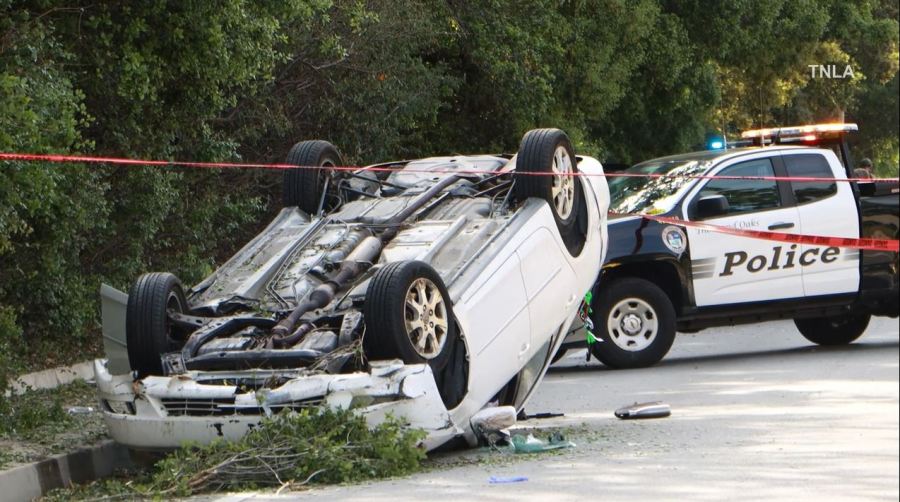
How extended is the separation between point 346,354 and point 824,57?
22.6 meters

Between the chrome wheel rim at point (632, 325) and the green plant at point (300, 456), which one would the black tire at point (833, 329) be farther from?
the green plant at point (300, 456)

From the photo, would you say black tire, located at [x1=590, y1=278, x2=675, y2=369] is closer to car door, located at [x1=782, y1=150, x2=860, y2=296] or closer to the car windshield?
the car windshield

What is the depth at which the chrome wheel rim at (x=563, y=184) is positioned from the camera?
9453 mm

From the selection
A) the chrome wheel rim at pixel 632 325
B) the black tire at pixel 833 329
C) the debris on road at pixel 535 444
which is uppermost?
the debris on road at pixel 535 444

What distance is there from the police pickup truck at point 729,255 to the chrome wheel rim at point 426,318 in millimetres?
4939

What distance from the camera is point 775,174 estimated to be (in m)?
→ 13.7

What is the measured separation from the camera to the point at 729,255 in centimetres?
1330

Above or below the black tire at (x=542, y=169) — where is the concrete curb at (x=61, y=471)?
below

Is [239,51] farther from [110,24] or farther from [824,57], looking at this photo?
[824,57]

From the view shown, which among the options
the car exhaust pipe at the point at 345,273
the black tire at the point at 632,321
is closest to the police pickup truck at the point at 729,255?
the black tire at the point at 632,321

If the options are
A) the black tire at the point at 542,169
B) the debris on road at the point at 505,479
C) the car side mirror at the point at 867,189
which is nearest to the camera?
the debris on road at the point at 505,479

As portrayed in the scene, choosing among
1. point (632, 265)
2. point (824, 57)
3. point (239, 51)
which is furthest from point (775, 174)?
point (824, 57)

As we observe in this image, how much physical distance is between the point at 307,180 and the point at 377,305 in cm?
276

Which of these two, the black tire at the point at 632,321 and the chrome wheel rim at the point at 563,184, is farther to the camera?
the black tire at the point at 632,321
